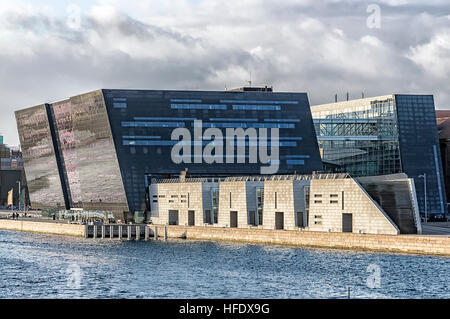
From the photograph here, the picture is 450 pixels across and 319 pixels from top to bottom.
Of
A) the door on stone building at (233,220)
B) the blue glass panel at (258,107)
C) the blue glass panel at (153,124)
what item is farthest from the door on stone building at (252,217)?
the blue glass panel at (258,107)

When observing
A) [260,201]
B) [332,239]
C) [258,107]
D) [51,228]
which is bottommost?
[332,239]

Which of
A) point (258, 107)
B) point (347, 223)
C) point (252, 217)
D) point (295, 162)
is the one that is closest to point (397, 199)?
point (347, 223)

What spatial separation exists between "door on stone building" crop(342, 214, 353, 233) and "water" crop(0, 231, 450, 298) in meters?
7.05

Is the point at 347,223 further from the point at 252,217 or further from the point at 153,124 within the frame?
the point at 153,124

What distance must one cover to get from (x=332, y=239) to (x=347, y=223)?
16.7 ft

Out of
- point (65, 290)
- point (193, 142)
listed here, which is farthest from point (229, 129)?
point (65, 290)

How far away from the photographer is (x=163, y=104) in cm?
18600

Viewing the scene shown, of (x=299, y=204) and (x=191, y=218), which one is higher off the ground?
(x=299, y=204)

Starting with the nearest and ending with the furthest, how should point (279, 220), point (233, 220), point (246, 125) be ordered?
point (279, 220) < point (233, 220) < point (246, 125)

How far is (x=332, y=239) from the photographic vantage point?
118688 millimetres

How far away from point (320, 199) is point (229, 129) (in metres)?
61.4

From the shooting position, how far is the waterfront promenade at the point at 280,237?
Answer: 107312 mm
